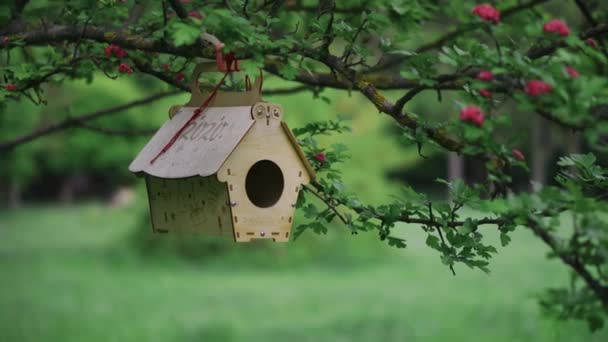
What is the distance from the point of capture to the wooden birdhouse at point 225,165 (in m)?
3.54

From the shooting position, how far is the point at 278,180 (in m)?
3.92

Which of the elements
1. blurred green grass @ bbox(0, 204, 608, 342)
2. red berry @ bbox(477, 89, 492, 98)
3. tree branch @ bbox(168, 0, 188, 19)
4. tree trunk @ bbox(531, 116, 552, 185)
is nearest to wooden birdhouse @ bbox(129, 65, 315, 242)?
tree branch @ bbox(168, 0, 188, 19)

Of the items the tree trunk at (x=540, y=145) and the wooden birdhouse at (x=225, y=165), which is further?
the tree trunk at (x=540, y=145)

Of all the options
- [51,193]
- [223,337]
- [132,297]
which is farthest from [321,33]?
[51,193]

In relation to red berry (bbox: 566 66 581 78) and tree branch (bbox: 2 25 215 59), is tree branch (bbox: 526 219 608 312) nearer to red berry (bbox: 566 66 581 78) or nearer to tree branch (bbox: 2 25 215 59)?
red berry (bbox: 566 66 581 78)

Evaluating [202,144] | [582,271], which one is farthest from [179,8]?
[582,271]

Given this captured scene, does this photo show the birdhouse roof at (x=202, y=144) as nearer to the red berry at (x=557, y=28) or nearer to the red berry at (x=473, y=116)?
the red berry at (x=473, y=116)

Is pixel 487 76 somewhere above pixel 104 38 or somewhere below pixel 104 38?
below

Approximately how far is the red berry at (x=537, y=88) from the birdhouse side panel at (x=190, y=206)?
143cm

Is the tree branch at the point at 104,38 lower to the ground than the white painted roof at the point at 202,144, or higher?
higher

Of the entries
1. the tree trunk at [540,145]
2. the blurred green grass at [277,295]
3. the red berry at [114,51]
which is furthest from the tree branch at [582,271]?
the tree trunk at [540,145]

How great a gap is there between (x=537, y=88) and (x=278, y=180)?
1638 mm

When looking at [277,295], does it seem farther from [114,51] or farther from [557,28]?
[557,28]

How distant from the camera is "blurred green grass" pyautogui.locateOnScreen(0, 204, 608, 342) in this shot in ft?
34.4
